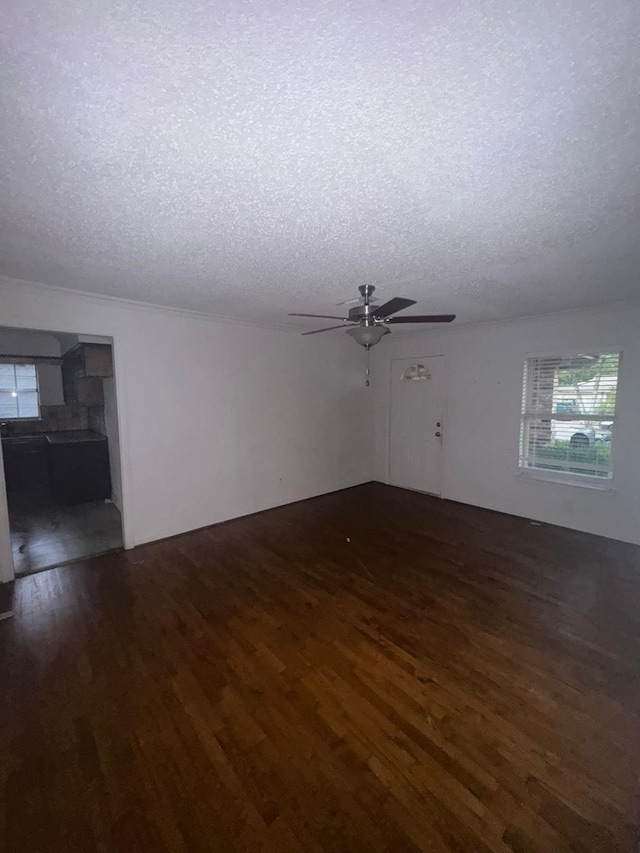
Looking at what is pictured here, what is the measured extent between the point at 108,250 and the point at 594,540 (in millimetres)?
4957

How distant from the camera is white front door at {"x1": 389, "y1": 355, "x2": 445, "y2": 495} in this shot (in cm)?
505

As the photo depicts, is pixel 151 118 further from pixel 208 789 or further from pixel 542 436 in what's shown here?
pixel 542 436

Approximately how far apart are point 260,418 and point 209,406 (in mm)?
705

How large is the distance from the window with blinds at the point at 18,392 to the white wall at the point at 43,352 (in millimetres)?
109

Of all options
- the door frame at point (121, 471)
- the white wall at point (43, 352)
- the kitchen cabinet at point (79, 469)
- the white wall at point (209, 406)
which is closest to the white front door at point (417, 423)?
the white wall at point (209, 406)

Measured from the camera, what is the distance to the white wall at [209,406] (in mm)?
3348

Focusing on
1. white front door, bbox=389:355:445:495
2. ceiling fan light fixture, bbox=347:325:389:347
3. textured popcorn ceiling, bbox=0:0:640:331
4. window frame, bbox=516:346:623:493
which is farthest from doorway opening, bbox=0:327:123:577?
window frame, bbox=516:346:623:493

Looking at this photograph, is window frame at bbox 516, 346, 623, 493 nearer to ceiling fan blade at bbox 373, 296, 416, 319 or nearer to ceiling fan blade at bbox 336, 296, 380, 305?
ceiling fan blade at bbox 336, 296, 380, 305

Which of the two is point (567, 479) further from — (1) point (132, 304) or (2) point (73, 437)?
(2) point (73, 437)

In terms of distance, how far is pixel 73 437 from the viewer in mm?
5121

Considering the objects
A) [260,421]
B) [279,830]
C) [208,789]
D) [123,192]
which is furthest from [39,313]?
[279,830]

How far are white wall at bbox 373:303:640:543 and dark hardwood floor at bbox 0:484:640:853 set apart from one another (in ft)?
2.63

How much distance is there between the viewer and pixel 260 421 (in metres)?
4.47

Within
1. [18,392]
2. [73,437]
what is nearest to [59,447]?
[73,437]
